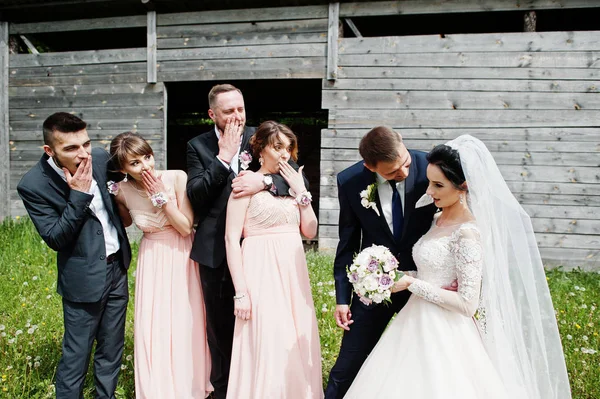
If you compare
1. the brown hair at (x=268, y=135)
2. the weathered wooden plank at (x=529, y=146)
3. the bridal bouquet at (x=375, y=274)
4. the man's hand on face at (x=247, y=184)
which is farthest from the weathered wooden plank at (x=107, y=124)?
the bridal bouquet at (x=375, y=274)

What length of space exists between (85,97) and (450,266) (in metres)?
8.45

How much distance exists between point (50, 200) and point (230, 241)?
127cm

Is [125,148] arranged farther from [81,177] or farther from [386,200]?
[386,200]

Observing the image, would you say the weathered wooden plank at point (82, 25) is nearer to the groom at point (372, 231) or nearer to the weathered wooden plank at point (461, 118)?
the weathered wooden plank at point (461, 118)

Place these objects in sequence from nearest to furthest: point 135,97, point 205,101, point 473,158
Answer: point 473,158 → point 135,97 → point 205,101

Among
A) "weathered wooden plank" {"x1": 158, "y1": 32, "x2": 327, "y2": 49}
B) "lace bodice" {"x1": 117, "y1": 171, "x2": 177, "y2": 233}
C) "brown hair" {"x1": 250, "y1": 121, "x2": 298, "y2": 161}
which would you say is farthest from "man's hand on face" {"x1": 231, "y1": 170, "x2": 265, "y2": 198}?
"weathered wooden plank" {"x1": 158, "y1": 32, "x2": 327, "y2": 49}

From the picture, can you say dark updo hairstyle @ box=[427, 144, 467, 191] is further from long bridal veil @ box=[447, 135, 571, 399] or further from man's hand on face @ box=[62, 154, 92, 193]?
man's hand on face @ box=[62, 154, 92, 193]

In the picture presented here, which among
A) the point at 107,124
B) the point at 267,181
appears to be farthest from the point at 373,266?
the point at 107,124

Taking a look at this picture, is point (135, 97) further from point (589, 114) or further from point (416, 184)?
point (589, 114)

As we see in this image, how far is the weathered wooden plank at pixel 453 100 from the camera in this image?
7145 mm

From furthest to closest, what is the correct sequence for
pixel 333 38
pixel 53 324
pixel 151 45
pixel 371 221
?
pixel 151 45 < pixel 333 38 < pixel 53 324 < pixel 371 221

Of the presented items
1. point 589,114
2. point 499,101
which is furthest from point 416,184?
point 589,114

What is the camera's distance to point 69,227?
2891 millimetres

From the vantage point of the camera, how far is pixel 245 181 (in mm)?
3006
